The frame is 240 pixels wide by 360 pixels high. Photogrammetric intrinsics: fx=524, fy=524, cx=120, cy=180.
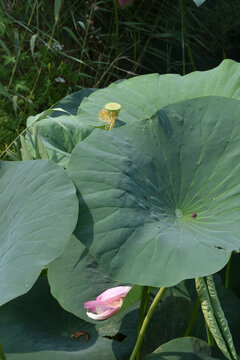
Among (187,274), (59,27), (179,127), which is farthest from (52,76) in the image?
(187,274)

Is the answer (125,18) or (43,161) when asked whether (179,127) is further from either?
(125,18)

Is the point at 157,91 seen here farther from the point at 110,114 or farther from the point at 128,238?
the point at 128,238

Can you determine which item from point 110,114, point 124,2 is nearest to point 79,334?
point 110,114

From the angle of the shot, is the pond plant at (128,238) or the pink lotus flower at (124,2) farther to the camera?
the pink lotus flower at (124,2)

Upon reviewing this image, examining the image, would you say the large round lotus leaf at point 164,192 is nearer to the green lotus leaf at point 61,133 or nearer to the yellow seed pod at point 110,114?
the yellow seed pod at point 110,114

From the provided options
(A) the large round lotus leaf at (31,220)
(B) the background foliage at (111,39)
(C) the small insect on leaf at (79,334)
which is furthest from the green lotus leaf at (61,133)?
(B) the background foliage at (111,39)

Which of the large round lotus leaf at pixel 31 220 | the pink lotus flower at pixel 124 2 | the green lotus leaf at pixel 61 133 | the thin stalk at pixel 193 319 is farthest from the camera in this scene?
the pink lotus flower at pixel 124 2

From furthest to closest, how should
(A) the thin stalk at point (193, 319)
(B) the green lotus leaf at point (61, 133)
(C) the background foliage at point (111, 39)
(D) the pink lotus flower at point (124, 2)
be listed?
(C) the background foliage at point (111, 39) < (D) the pink lotus flower at point (124, 2) < (B) the green lotus leaf at point (61, 133) < (A) the thin stalk at point (193, 319)

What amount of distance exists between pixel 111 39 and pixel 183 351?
239cm

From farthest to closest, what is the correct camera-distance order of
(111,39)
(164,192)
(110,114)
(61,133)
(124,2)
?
(111,39) → (124,2) → (61,133) → (110,114) → (164,192)

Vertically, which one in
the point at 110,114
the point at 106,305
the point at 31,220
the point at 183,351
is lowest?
the point at 183,351

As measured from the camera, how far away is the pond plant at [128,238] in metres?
1.12

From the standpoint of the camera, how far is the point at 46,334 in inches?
54.1

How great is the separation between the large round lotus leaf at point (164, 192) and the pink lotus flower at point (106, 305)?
104mm
